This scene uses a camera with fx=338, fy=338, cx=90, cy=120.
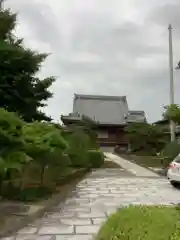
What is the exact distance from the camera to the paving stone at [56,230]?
250 inches

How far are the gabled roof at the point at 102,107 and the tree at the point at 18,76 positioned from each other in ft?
106

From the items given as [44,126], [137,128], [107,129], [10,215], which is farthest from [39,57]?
[107,129]

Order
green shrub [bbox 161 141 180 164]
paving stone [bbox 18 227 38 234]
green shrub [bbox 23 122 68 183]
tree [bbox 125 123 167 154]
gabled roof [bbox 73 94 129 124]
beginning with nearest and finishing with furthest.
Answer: paving stone [bbox 18 227 38 234] < green shrub [bbox 23 122 68 183] < green shrub [bbox 161 141 180 164] < tree [bbox 125 123 167 154] < gabled roof [bbox 73 94 129 124]

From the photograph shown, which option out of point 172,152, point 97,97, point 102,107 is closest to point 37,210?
point 172,152

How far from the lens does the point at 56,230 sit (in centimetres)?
651

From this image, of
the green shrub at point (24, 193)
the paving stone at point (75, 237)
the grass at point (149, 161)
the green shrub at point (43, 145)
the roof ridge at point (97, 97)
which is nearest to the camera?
the paving stone at point (75, 237)

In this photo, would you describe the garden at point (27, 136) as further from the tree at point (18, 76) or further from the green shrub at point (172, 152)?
the green shrub at point (172, 152)

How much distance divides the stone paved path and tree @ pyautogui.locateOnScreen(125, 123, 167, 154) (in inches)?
671

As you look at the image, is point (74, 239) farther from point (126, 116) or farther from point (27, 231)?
point (126, 116)

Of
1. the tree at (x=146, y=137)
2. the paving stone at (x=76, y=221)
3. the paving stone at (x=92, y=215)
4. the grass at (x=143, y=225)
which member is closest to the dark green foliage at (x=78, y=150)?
the paving stone at (x=92, y=215)

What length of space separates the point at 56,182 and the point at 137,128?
18.5 m

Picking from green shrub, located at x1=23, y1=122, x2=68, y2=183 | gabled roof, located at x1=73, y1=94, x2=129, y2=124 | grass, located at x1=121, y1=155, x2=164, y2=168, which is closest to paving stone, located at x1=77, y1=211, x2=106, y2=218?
green shrub, located at x1=23, y1=122, x2=68, y2=183

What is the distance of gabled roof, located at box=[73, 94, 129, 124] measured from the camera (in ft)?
166

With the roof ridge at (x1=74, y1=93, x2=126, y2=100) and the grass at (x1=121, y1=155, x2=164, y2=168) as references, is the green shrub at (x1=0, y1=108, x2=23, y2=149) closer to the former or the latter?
the grass at (x1=121, y1=155, x2=164, y2=168)
